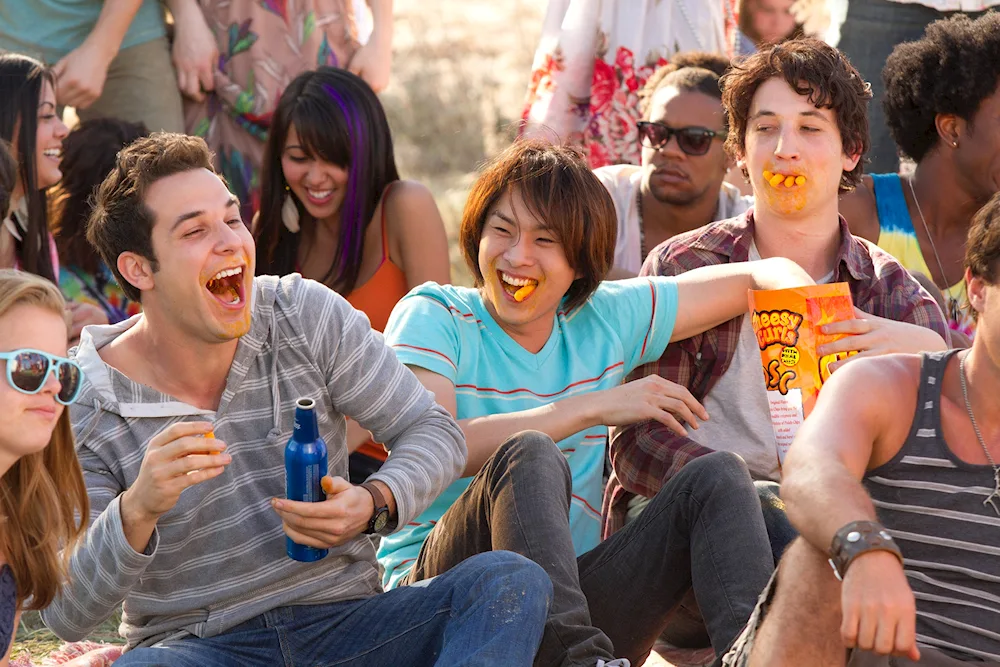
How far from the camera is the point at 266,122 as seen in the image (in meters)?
5.85

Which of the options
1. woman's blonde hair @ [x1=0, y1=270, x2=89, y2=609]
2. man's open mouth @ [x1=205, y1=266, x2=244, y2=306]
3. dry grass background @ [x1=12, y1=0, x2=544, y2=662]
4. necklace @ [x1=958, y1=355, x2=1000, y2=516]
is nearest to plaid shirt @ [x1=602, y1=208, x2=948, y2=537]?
necklace @ [x1=958, y1=355, x2=1000, y2=516]

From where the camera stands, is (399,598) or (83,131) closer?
(399,598)

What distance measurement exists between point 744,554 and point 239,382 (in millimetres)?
1325

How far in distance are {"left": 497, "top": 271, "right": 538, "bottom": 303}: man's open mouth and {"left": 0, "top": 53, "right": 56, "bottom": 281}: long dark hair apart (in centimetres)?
191

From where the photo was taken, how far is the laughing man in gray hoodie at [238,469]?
308 centimetres

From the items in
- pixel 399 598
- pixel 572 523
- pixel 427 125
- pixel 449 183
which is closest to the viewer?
pixel 399 598

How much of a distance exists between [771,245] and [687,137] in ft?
3.55

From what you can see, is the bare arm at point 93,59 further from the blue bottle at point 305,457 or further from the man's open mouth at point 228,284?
the blue bottle at point 305,457

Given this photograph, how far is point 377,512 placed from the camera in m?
3.24

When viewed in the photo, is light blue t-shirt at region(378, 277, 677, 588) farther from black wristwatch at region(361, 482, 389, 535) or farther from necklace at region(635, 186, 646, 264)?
necklace at region(635, 186, 646, 264)

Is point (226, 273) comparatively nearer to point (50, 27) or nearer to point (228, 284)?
point (228, 284)

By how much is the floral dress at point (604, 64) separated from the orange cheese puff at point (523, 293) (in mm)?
2081

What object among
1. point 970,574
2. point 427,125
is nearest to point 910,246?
point 970,574

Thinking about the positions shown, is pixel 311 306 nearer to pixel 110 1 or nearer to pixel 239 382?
pixel 239 382
